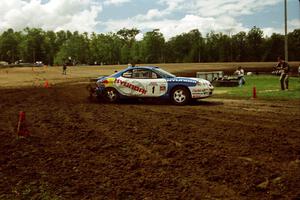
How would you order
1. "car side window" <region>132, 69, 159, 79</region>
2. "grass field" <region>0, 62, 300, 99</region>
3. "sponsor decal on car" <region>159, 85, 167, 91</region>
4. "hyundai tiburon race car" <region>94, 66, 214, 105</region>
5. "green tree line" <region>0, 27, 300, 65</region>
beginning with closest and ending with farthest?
"hyundai tiburon race car" <region>94, 66, 214, 105</region>
"sponsor decal on car" <region>159, 85, 167, 91</region>
"car side window" <region>132, 69, 159, 79</region>
"grass field" <region>0, 62, 300, 99</region>
"green tree line" <region>0, 27, 300, 65</region>

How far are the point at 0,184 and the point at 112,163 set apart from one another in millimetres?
1691

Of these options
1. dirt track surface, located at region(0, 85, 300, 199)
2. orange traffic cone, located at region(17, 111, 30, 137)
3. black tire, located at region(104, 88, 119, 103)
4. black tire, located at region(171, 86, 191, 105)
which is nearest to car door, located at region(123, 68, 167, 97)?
black tire, located at region(171, 86, 191, 105)

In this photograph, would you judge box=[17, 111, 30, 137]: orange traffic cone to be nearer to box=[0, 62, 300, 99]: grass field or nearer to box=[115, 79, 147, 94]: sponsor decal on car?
box=[115, 79, 147, 94]: sponsor decal on car

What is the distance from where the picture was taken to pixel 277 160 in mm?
6180

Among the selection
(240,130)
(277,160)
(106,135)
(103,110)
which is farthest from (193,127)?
(103,110)

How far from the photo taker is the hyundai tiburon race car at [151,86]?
560 inches

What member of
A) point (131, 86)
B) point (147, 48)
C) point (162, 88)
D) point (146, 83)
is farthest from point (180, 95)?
point (147, 48)

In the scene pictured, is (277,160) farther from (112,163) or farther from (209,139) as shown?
(112,163)

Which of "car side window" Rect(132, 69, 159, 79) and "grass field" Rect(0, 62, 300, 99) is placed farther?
"grass field" Rect(0, 62, 300, 99)

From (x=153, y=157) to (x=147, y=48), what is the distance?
A: 134 meters

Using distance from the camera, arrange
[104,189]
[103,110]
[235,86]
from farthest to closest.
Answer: [235,86]
[103,110]
[104,189]

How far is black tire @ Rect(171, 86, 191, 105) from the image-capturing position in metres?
14.2

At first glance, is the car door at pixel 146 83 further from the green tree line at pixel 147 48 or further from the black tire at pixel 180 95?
the green tree line at pixel 147 48

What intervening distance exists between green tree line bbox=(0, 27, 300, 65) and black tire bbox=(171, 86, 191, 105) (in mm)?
104077
